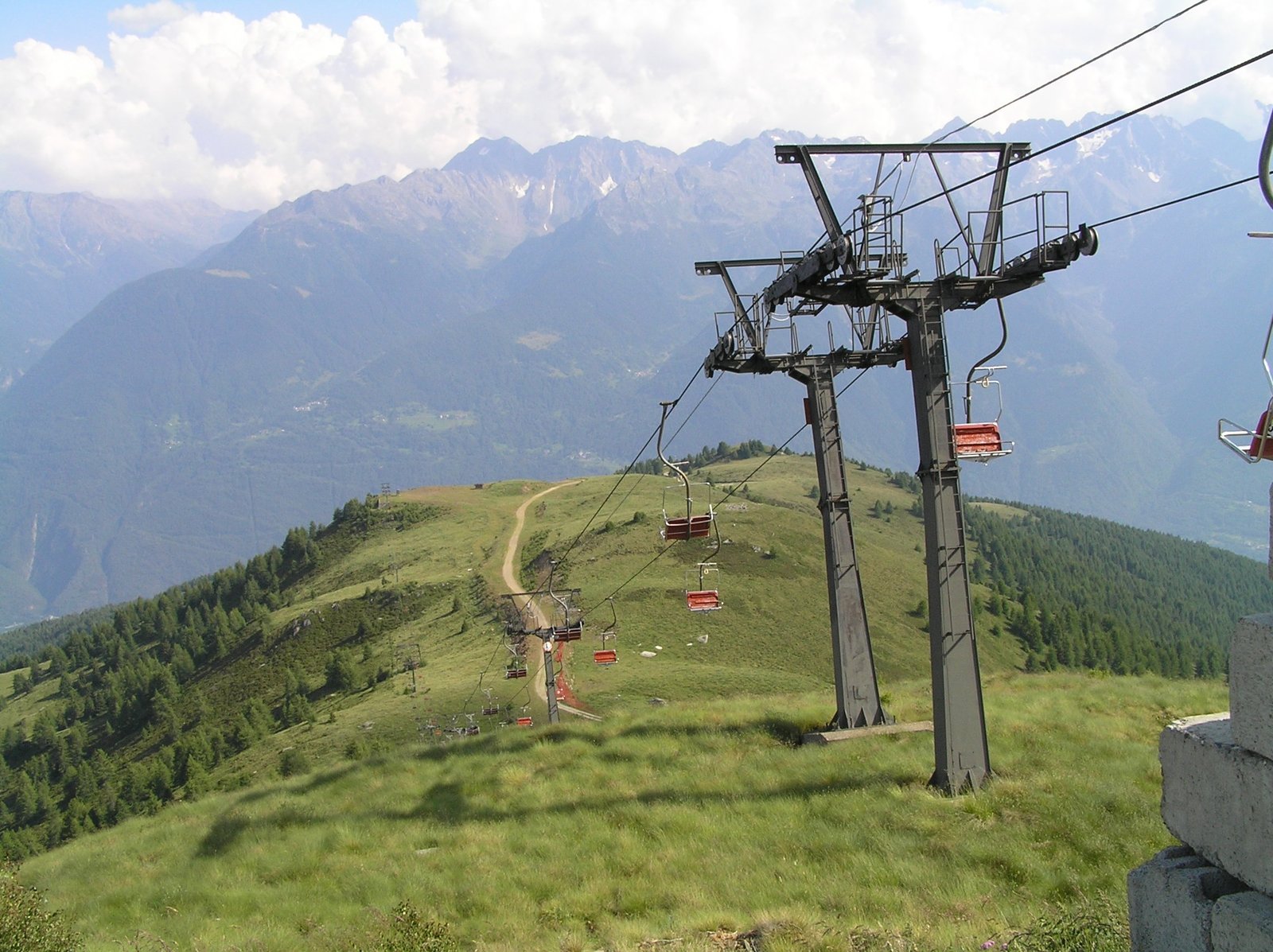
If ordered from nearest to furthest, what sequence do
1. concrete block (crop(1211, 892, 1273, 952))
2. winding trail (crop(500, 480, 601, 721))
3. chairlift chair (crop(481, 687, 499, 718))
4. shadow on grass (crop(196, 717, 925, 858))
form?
concrete block (crop(1211, 892, 1273, 952)) → shadow on grass (crop(196, 717, 925, 858)) → winding trail (crop(500, 480, 601, 721)) → chairlift chair (crop(481, 687, 499, 718))

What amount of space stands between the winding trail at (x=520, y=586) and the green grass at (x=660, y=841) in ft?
52.6

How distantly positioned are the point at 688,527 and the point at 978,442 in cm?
861

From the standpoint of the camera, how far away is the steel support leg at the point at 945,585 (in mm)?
16703

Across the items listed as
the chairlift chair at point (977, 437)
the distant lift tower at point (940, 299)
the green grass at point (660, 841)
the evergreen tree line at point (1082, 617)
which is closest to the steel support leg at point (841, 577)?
the green grass at point (660, 841)

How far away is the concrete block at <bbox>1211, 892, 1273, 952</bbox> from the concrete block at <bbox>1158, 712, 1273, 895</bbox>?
0.25 ft

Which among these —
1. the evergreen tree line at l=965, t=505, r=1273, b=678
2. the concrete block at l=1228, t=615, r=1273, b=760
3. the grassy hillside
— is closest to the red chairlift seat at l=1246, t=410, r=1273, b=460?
the concrete block at l=1228, t=615, r=1273, b=760

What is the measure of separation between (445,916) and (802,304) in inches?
524

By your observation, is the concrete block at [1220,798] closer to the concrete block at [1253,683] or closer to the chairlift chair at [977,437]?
the concrete block at [1253,683]

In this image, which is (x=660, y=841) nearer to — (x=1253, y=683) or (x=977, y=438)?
(x=977, y=438)

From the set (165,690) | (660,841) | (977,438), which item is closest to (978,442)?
(977,438)

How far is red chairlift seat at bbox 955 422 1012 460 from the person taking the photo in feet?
52.4

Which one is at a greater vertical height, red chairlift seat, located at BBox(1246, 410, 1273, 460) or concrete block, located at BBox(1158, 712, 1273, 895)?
red chairlift seat, located at BBox(1246, 410, 1273, 460)

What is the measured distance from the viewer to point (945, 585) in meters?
16.9

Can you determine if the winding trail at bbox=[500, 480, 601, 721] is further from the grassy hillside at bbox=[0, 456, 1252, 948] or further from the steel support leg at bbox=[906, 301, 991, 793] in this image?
the steel support leg at bbox=[906, 301, 991, 793]
